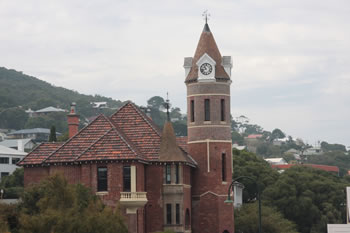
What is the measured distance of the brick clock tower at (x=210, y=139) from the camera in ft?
232

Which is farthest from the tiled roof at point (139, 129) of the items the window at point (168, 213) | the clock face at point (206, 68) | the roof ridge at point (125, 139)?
the clock face at point (206, 68)

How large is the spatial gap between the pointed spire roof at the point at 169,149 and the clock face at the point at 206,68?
7.29 metres

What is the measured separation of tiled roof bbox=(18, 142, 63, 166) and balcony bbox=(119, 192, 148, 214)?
798 cm

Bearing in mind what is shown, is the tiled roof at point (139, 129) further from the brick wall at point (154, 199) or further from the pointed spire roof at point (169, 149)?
the brick wall at point (154, 199)

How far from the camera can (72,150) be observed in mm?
65000

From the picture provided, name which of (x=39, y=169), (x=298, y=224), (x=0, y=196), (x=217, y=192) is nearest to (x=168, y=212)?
(x=217, y=192)

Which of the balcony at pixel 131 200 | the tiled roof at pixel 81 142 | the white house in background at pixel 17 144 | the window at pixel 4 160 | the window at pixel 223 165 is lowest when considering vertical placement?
the balcony at pixel 131 200

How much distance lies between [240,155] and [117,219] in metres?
70.7

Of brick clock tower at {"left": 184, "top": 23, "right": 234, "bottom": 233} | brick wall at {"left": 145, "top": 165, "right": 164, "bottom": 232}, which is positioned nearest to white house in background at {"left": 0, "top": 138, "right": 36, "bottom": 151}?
brick clock tower at {"left": 184, "top": 23, "right": 234, "bottom": 233}

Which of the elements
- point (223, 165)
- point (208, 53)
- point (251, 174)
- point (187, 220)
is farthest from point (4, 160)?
point (187, 220)

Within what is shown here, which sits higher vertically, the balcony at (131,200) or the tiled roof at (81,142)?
the tiled roof at (81,142)

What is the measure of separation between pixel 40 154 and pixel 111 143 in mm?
6951

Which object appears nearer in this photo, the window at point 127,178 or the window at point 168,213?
the window at point 127,178

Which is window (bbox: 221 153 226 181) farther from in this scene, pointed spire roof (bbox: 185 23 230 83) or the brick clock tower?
pointed spire roof (bbox: 185 23 230 83)
